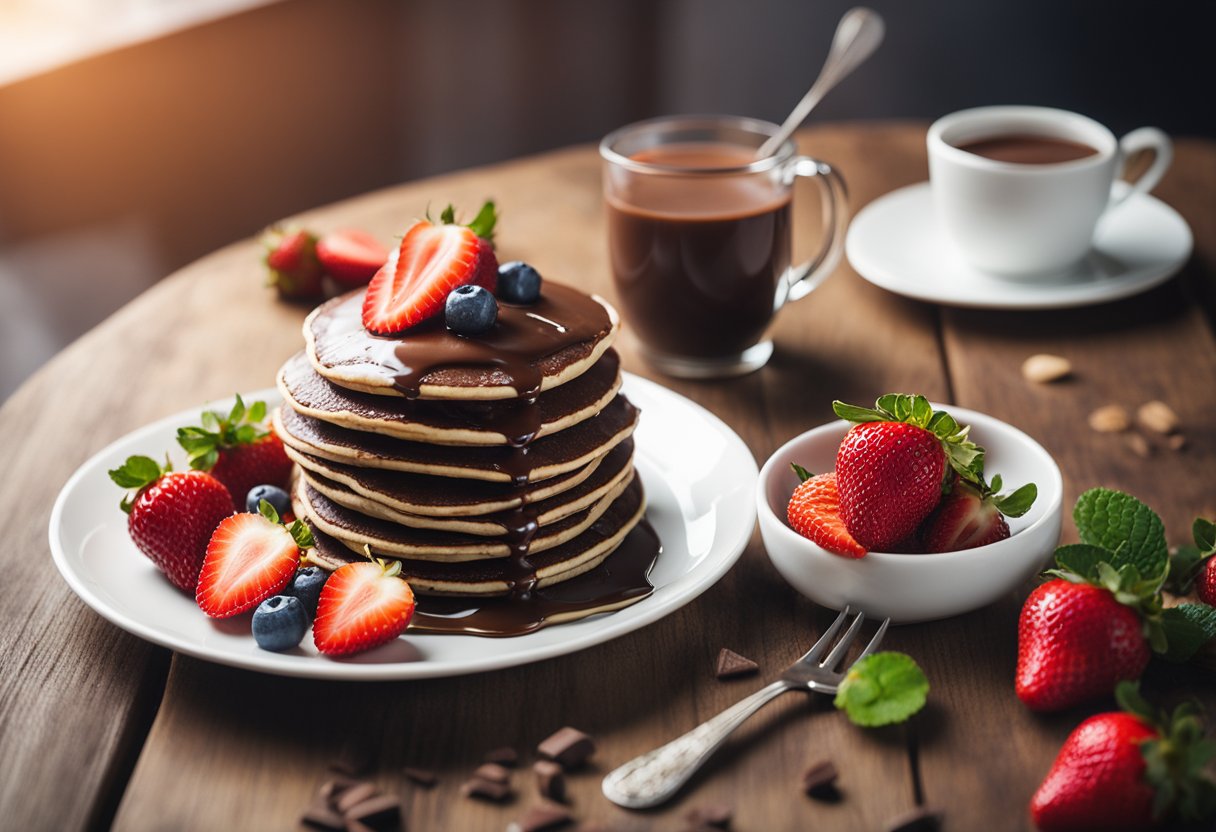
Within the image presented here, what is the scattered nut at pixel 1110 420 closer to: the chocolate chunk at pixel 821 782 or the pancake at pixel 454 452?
the pancake at pixel 454 452

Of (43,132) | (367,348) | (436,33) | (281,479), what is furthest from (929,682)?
(436,33)

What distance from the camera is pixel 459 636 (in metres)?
1.26

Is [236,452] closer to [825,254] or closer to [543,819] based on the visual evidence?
[543,819]

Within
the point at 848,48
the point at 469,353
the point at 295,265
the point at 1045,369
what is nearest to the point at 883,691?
the point at 469,353

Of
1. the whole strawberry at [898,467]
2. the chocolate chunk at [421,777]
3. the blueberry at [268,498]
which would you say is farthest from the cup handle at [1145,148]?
the chocolate chunk at [421,777]

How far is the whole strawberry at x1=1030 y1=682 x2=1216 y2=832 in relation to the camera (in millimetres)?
990

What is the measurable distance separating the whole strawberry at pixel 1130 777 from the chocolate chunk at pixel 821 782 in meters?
0.17

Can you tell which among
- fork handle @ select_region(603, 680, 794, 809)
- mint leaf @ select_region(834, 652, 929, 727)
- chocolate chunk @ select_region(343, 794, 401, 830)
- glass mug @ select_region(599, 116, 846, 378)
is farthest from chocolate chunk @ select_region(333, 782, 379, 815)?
glass mug @ select_region(599, 116, 846, 378)

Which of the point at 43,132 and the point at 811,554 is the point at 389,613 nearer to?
the point at 811,554

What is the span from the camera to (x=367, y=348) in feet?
4.48

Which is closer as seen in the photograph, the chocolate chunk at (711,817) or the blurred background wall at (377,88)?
the chocolate chunk at (711,817)

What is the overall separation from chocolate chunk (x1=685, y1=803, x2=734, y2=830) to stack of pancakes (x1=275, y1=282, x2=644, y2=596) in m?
0.37

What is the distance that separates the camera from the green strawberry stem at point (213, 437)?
1519mm

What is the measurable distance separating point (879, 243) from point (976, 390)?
50 cm
